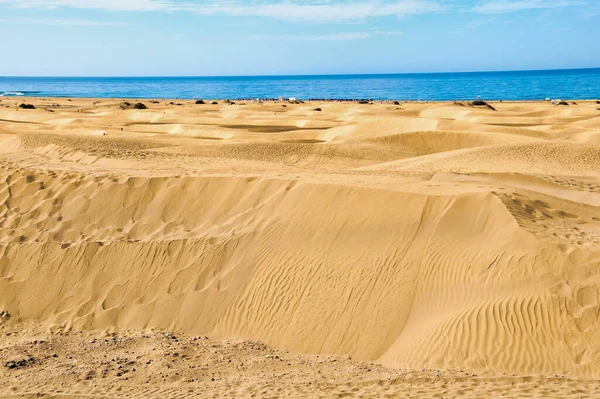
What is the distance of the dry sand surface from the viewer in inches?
287

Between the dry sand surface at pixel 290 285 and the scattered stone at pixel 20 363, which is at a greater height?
the dry sand surface at pixel 290 285

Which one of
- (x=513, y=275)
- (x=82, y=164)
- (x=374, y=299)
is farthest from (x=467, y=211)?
(x=82, y=164)

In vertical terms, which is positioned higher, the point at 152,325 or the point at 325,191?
the point at 325,191

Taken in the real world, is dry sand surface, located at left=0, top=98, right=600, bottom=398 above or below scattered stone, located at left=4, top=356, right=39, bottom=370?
above

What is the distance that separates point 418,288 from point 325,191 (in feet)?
8.91

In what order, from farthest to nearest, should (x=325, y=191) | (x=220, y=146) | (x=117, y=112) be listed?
(x=117, y=112) → (x=220, y=146) → (x=325, y=191)

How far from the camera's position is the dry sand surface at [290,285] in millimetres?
7293

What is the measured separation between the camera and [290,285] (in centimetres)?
944

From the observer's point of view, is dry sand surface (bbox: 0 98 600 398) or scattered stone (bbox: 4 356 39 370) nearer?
dry sand surface (bbox: 0 98 600 398)

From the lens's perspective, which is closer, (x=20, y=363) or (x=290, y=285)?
(x=20, y=363)

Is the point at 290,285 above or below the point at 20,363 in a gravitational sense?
above

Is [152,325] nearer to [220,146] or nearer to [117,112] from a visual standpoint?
[220,146]

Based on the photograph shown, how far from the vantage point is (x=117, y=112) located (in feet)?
133

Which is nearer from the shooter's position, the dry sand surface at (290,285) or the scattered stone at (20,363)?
the dry sand surface at (290,285)
